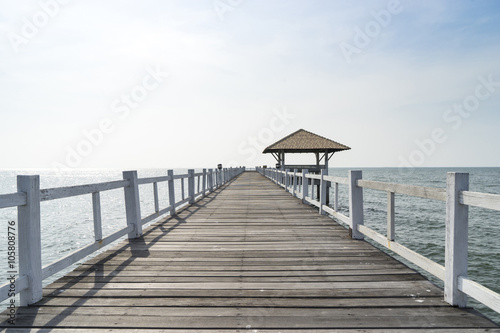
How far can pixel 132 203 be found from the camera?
5.90m

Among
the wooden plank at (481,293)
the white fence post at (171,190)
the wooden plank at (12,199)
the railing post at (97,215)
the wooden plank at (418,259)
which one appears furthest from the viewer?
the white fence post at (171,190)

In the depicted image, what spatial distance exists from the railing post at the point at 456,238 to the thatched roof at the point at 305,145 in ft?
90.3

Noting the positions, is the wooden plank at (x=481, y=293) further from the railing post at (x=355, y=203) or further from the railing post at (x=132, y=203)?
the railing post at (x=132, y=203)

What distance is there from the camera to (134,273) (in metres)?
4.06

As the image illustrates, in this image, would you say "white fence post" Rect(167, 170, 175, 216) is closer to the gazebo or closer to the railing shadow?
the railing shadow

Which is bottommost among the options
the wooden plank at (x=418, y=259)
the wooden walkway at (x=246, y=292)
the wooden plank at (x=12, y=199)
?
the wooden walkway at (x=246, y=292)

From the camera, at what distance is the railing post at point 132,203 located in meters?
5.87

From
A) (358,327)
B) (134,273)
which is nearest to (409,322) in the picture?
(358,327)

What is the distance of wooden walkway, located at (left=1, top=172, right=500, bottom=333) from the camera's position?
2760mm

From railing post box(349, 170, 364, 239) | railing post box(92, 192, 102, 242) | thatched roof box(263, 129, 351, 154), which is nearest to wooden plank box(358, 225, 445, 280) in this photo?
railing post box(349, 170, 364, 239)

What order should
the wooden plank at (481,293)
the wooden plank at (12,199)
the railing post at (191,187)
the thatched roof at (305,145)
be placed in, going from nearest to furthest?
the wooden plank at (481,293) < the wooden plank at (12,199) < the railing post at (191,187) < the thatched roof at (305,145)

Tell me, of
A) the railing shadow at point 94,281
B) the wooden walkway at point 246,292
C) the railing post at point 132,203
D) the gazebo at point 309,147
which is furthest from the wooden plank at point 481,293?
the gazebo at point 309,147

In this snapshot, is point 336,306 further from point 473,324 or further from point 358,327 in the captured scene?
point 473,324

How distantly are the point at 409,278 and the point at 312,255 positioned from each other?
1.36m
